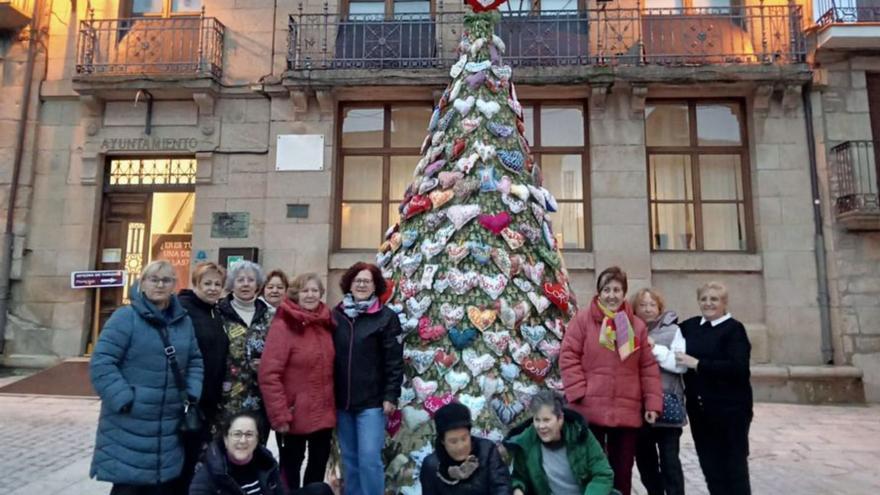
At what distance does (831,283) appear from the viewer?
30.1 feet

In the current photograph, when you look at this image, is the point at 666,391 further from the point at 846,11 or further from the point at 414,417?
the point at 846,11

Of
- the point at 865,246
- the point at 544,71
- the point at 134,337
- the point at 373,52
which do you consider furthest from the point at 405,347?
the point at 865,246

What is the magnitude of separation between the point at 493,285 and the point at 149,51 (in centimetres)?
991

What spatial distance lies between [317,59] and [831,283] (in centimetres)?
890

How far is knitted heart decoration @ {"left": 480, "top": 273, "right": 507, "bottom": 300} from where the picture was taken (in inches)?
113

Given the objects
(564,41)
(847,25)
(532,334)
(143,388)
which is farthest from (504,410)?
(847,25)

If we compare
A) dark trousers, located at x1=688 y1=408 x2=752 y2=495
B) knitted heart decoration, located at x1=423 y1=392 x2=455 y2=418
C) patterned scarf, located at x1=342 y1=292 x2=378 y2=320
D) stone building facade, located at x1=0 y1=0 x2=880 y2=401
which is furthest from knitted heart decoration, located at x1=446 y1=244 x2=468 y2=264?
stone building facade, located at x1=0 y1=0 x2=880 y2=401

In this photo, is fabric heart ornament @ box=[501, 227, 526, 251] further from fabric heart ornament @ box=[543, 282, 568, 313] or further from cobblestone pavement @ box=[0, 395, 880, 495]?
cobblestone pavement @ box=[0, 395, 880, 495]

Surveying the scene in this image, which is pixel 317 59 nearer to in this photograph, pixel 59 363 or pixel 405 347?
pixel 59 363

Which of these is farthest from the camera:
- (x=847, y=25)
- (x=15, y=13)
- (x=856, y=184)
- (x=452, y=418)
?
(x=15, y=13)

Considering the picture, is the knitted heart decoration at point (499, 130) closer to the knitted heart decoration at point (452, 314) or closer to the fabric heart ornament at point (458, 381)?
the knitted heart decoration at point (452, 314)

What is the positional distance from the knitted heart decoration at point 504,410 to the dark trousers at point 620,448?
1.74 ft

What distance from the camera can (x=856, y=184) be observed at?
908 centimetres

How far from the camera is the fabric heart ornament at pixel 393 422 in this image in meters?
2.93
